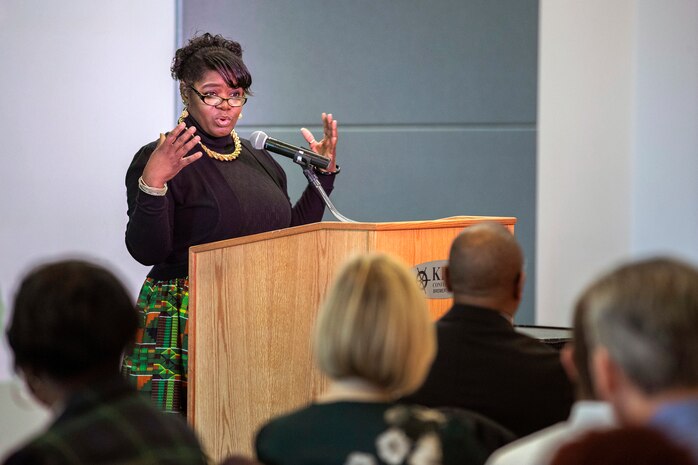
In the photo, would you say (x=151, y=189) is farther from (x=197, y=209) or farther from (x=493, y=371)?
(x=493, y=371)

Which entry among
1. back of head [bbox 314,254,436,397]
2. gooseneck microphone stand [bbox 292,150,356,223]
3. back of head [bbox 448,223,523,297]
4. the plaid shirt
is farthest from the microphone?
the plaid shirt

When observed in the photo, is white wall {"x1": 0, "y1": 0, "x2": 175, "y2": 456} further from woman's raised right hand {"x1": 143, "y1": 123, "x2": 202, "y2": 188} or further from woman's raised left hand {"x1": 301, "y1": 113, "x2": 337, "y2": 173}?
woman's raised right hand {"x1": 143, "y1": 123, "x2": 202, "y2": 188}

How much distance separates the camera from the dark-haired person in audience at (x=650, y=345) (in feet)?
3.66

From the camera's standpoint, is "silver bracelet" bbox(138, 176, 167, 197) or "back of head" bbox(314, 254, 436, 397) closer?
"back of head" bbox(314, 254, 436, 397)

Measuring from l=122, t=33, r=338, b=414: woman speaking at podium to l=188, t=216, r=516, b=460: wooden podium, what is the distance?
19cm

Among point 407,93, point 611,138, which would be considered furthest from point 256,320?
point 611,138

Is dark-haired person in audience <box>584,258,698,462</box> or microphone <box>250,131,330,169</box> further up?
microphone <box>250,131,330,169</box>

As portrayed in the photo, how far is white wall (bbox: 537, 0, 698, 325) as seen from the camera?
414 centimetres

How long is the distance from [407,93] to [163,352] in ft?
6.39

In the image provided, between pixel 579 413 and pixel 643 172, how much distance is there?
310cm

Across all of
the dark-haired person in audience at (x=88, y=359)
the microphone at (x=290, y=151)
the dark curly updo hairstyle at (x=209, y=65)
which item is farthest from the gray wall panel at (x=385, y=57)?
the dark-haired person in audience at (x=88, y=359)

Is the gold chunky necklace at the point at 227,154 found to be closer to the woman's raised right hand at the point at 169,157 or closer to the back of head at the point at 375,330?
the woman's raised right hand at the point at 169,157

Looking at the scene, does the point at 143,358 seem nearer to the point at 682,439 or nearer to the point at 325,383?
the point at 325,383

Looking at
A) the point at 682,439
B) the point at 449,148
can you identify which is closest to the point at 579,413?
the point at 682,439
